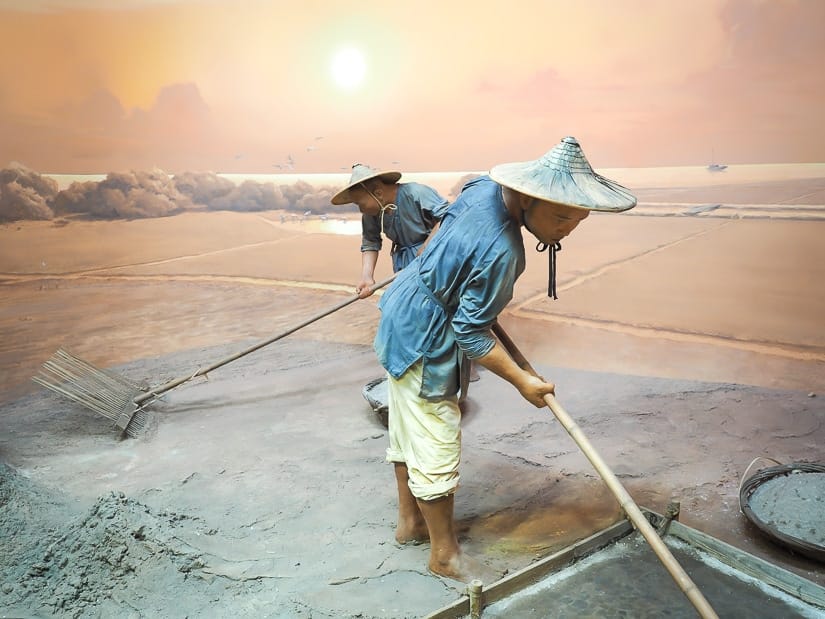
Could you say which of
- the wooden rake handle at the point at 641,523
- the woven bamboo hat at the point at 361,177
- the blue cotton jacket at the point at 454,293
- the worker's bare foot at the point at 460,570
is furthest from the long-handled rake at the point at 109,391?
the wooden rake handle at the point at 641,523

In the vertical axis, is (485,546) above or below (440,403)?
below

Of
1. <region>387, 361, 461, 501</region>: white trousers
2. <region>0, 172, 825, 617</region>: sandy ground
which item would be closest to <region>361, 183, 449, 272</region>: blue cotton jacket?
<region>0, 172, 825, 617</region>: sandy ground

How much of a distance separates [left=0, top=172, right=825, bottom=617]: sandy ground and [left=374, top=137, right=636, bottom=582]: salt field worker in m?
0.37

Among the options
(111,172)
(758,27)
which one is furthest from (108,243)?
(758,27)

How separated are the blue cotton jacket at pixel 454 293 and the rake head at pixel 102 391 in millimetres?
2359

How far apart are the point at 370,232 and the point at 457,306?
184cm

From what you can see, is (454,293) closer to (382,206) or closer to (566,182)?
(566,182)

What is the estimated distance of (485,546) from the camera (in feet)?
9.20

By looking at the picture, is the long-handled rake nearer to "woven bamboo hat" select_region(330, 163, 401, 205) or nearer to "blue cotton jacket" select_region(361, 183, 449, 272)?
"blue cotton jacket" select_region(361, 183, 449, 272)

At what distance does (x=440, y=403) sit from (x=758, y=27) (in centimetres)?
385

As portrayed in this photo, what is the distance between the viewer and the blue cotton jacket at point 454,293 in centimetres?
222

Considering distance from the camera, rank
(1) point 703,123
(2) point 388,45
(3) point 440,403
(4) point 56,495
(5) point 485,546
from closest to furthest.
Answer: (3) point 440,403 → (5) point 485,546 → (4) point 56,495 → (1) point 703,123 → (2) point 388,45

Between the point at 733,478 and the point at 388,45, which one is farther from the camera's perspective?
the point at 388,45

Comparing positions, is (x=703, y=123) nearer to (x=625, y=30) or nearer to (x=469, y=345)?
(x=625, y=30)
